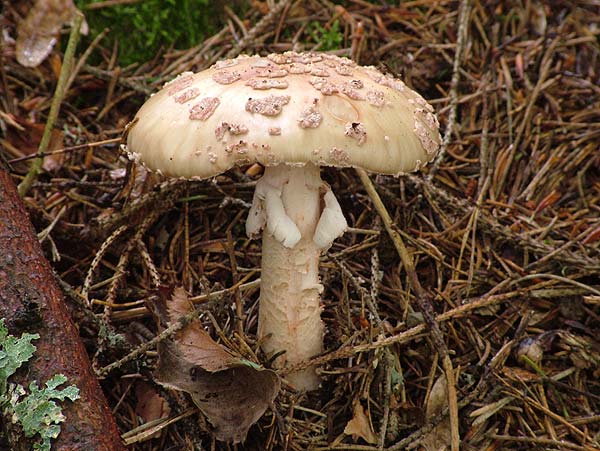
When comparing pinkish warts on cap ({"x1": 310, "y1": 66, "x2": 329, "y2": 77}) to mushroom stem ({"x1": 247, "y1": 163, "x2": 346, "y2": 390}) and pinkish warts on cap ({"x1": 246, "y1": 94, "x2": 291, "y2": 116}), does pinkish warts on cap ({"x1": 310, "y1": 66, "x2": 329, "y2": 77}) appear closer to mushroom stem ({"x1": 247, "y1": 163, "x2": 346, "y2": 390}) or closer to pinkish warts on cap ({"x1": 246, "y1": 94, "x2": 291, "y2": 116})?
pinkish warts on cap ({"x1": 246, "y1": 94, "x2": 291, "y2": 116})

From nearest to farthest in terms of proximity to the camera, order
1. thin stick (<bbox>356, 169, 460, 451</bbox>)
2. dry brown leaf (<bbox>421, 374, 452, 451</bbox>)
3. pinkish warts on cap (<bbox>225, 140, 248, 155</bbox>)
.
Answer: pinkish warts on cap (<bbox>225, 140, 248, 155</bbox>), thin stick (<bbox>356, 169, 460, 451</bbox>), dry brown leaf (<bbox>421, 374, 452, 451</bbox>)

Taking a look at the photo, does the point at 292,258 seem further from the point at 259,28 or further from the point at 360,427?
the point at 259,28

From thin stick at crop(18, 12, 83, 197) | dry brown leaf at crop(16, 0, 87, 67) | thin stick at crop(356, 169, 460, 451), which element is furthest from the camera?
dry brown leaf at crop(16, 0, 87, 67)

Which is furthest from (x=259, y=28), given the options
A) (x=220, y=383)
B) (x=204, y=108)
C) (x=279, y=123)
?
(x=220, y=383)

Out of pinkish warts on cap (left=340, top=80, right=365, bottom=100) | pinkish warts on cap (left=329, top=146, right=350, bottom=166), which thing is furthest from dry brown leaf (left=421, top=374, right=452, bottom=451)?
pinkish warts on cap (left=340, top=80, right=365, bottom=100)

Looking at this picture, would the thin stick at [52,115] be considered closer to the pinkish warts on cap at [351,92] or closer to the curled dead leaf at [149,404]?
the curled dead leaf at [149,404]

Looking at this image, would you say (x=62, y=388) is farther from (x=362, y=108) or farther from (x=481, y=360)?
(x=481, y=360)

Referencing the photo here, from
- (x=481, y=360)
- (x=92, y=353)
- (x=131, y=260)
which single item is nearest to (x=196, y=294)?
(x=131, y=260)
